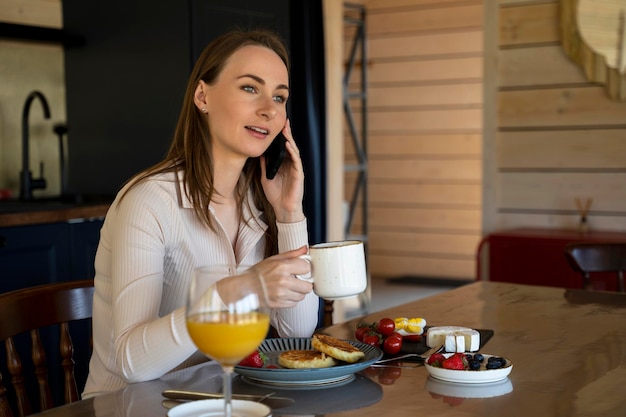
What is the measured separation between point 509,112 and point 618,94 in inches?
18.6

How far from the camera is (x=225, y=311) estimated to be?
1003mm

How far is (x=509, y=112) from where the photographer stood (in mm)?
3977

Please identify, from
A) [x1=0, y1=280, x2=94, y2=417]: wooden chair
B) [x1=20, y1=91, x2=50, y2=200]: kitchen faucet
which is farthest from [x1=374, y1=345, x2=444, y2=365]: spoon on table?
[x1=20, y1=91, x2=50, y2=200]: kitchen faucet

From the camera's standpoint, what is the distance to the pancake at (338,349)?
1.38m

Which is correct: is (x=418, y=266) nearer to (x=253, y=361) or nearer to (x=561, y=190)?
(x=561, y=190)

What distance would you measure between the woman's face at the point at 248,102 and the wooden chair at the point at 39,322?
0.40 m

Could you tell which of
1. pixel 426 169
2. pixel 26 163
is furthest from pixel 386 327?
pixel 426 169

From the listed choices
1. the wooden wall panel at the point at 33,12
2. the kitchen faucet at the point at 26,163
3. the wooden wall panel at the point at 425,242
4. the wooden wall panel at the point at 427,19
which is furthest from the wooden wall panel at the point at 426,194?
the kitchen faucet at the point at 26,163

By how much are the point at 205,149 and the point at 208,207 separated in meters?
0.13

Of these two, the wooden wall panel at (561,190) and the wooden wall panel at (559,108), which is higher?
the wooden wall panel at (559,108)

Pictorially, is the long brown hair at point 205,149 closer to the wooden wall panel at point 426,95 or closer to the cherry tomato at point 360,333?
the cherry tomato at point 360,333

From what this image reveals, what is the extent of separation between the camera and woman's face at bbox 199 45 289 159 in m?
1.76

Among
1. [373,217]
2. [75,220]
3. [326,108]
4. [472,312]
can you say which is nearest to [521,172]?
[326,108]

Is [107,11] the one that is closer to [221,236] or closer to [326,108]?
[326,108]
